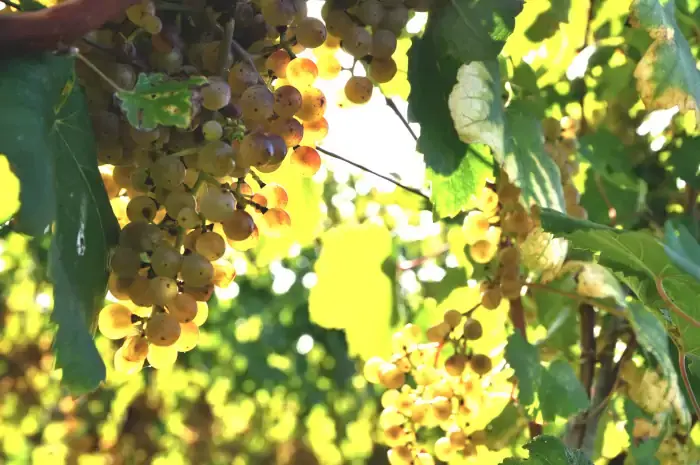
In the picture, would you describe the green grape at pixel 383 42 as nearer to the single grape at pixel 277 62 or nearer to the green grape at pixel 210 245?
the single grape at pixel 277 62

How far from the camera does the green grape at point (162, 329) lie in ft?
1.38

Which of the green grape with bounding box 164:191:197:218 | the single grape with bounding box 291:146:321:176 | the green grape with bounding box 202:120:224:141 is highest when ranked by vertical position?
the green grape with bounding box 202:120:224:141

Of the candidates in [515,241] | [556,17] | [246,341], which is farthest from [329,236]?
[246,341]

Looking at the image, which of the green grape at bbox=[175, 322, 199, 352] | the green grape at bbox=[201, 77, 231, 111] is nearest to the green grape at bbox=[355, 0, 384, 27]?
the green grape at bbox=[201, 77, 231, 111]

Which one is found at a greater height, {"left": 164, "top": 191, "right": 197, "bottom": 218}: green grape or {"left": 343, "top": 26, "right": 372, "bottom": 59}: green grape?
{"left": 343, "top": 26, "right": 372, "bottom": 59}: green grape

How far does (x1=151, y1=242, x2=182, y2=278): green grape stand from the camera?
16.3 inches

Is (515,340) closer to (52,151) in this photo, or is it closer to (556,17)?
(556,17)

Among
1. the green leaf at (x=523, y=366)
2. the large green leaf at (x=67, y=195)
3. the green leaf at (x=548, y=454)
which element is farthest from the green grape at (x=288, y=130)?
the green leaf at (x=523, y=366)

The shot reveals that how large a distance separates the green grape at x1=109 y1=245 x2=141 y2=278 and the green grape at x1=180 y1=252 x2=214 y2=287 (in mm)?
27

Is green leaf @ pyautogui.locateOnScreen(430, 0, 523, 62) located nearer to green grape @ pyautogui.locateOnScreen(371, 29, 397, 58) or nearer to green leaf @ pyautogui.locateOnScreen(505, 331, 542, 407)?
green grape @ pyautogui.locateOnScreen(371, 29, 397, 58)

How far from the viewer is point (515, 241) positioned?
2.40ft

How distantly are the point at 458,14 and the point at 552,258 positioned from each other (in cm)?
28

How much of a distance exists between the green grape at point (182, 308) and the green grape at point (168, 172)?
68mm

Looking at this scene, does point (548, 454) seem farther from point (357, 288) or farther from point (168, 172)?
point (357, 288)
